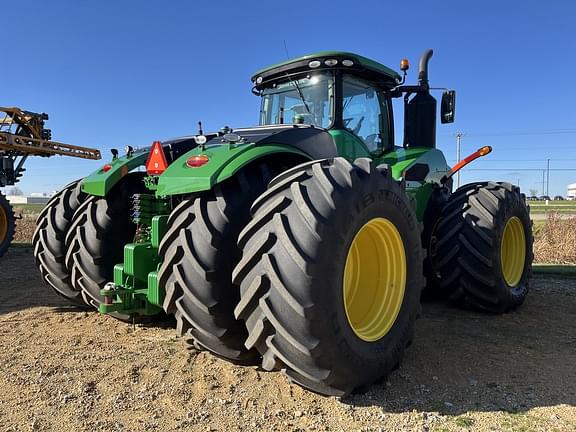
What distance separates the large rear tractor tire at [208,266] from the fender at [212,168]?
13 centimetres

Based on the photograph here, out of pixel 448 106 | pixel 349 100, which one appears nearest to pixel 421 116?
pixel 448 106

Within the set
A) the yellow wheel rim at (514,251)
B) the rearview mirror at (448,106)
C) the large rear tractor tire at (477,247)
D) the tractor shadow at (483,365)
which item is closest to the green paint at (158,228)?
the tractor shadow at (483,365)

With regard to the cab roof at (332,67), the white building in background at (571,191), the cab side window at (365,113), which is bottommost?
the white building in background at (571,191)

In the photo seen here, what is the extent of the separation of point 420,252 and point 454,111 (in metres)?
2.82

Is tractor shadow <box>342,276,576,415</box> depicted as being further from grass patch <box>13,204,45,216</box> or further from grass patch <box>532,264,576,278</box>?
grass patch <box>13,204,45,216</box>

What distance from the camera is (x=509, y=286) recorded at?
5180 mm

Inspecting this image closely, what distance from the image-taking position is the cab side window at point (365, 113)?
464 centimetres

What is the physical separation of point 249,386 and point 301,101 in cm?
287

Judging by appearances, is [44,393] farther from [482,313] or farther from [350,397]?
[482,313]

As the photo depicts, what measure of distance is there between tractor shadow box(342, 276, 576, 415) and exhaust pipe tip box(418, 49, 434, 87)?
259cm

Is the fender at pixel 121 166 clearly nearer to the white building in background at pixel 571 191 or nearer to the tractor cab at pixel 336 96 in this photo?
the tractor cab at pixel 336 96

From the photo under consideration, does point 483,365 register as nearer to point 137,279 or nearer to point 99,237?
point 137,279

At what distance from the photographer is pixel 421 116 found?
18.5ft

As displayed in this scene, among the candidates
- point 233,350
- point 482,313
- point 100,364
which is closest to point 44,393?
point 100,364
